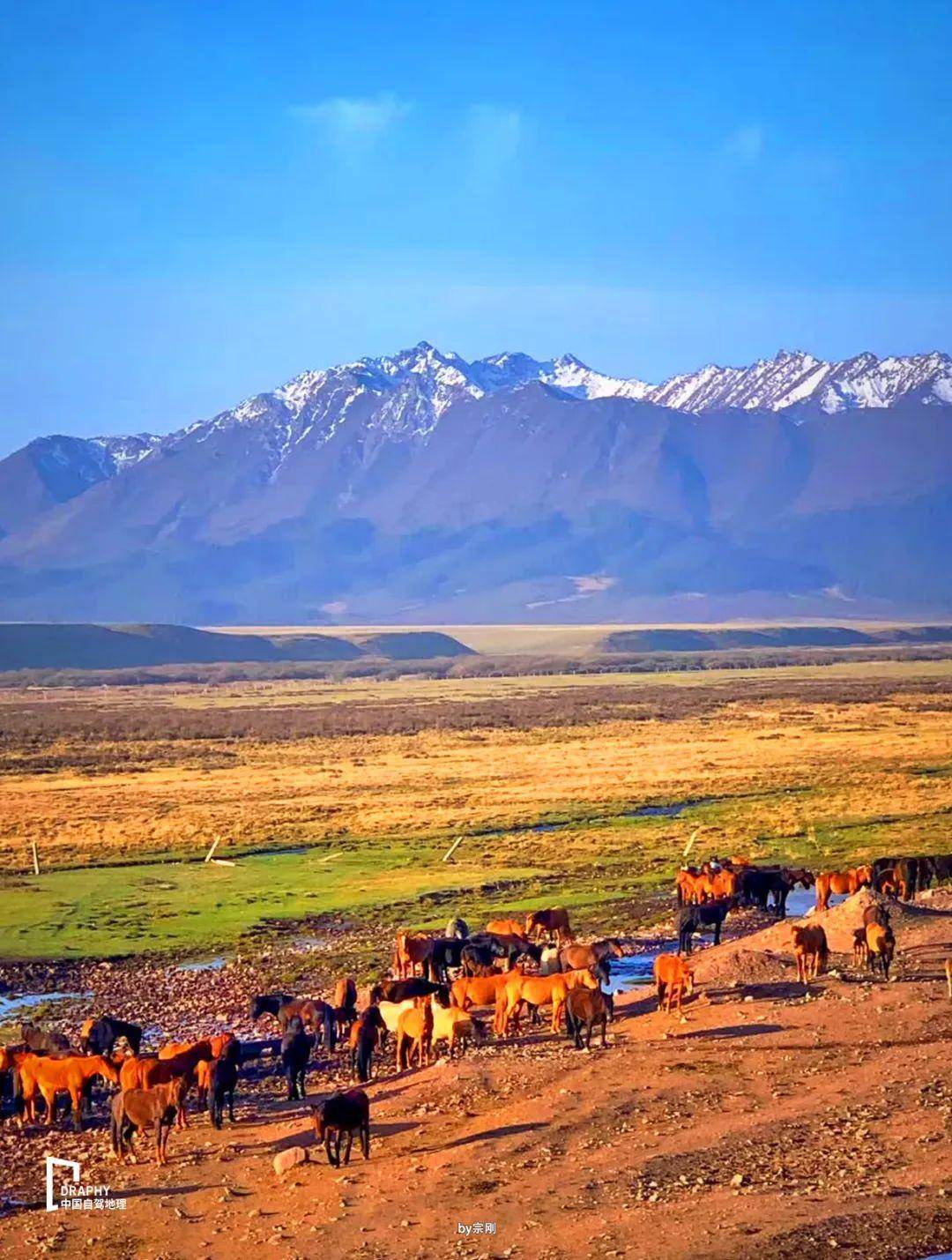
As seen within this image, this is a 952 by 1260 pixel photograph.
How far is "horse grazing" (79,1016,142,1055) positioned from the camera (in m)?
22.0

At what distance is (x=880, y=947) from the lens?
23.8 metres

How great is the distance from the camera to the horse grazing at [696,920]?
28.5 m

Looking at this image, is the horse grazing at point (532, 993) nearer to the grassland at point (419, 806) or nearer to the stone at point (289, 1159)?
the stone at point (289, 1159)

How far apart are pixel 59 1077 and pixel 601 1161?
23.8 ft

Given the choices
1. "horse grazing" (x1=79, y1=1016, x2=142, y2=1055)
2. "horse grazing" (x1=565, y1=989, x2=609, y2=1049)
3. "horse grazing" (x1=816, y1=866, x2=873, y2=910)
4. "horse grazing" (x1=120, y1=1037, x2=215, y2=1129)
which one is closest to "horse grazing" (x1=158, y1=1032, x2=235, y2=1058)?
"horse grazing" (x1=120, y1=1037, x2=215, y2=1129)

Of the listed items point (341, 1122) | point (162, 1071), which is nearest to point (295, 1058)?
point (162, 1071)

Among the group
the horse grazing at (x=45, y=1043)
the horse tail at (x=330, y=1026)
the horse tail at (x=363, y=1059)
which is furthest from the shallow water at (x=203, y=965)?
the horse tail at (x=363, y=1059)

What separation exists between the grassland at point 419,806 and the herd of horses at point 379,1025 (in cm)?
690

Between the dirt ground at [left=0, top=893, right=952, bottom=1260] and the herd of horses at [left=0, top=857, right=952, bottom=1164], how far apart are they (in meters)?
0.45

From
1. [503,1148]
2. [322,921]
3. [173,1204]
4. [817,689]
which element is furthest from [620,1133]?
[817,689]

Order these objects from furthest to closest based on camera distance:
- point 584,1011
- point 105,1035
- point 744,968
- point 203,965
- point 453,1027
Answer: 1. point 203,965
2. point 744,968
3. point 105,1035
4. point 453,1027
5. point 584,1011

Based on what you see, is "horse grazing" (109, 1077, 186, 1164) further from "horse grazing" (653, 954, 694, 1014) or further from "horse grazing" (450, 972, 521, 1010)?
"horse grazing" (653, 954, 694, 1014)

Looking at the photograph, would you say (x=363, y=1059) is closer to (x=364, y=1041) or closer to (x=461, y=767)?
(x=364, y=1041)

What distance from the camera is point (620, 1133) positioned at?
1736 cm
